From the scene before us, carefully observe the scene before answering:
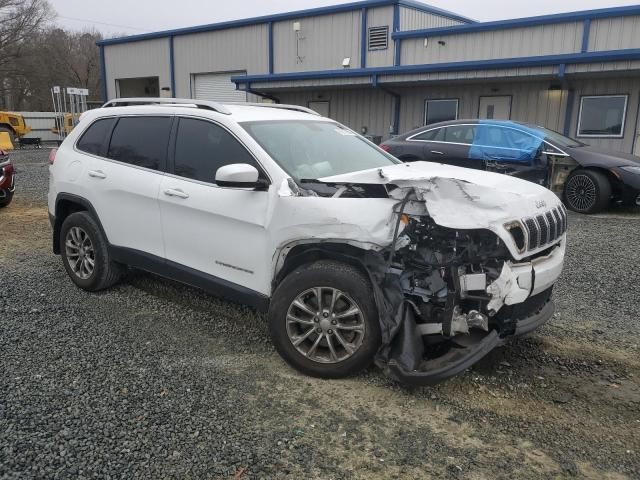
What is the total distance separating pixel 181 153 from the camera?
14.7 feet

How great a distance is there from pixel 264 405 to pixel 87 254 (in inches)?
114

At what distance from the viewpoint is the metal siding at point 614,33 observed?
1424 cm

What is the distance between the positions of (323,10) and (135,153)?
18349mm

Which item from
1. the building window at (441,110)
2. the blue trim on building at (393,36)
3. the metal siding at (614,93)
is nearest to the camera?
the metal siding at (614,93)

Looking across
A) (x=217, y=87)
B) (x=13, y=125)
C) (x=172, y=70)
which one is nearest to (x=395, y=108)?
(x=217, y=87)

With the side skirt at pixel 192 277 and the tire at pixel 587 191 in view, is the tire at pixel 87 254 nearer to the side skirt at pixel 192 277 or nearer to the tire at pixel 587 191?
the side skirt at pixel 192 277

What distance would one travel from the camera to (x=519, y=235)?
3.26m

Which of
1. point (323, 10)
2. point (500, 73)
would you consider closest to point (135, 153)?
point (500, 73)

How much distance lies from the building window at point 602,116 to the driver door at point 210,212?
13150mm

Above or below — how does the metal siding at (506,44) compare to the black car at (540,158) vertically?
above

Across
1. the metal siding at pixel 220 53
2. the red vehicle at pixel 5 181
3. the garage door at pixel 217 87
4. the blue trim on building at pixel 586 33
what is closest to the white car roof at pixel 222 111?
the red vehicle at pixel 5 181

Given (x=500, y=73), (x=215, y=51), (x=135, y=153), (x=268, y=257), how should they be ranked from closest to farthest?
(x=268, y=257) → (x=135, y=153) → (x=500, y=73) → (x=215, y=51)

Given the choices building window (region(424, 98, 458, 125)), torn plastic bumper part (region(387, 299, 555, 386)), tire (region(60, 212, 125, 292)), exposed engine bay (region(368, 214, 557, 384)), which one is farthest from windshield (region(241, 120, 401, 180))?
building window (region(424, 98, 458, 125))

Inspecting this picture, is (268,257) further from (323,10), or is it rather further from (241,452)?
(323,10)
